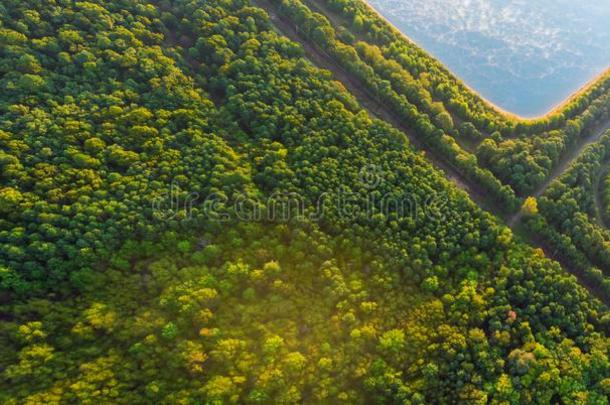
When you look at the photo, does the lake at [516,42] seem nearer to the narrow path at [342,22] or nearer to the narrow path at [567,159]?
the narrow path at [567,159]

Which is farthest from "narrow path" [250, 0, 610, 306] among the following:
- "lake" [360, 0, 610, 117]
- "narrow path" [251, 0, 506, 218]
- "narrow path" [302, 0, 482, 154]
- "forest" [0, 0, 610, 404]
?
"lake" [360, 0, 610, 117]

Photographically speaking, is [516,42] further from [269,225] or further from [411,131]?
[269,225]

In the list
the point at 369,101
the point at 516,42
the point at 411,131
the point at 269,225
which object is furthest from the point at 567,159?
the point at 269,225

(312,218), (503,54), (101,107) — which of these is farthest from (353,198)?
(503,54)

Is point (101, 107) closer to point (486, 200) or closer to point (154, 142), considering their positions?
point (154, 142)

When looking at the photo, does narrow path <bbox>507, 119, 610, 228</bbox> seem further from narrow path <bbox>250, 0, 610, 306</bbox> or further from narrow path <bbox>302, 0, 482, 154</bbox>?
narrow path <bbox>302, 0, 482, 154</bbox>
